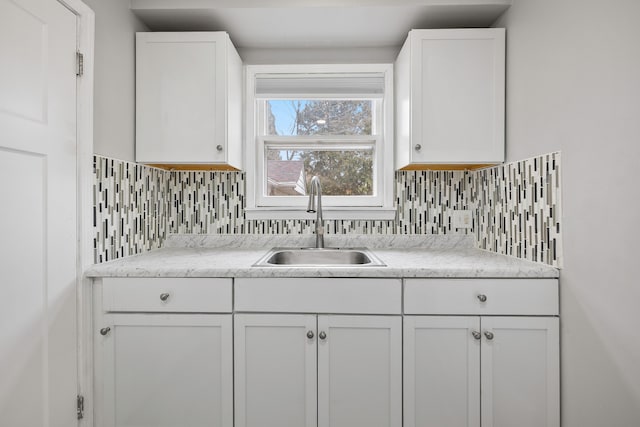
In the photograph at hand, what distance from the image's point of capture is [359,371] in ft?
4.49

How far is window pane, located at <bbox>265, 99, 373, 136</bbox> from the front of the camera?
84.6 inches

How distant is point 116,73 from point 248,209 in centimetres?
97

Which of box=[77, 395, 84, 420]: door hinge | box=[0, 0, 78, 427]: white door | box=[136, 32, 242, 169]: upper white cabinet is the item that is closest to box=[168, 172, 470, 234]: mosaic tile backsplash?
box=[136, 32, 242, 169]: upper white cabinet

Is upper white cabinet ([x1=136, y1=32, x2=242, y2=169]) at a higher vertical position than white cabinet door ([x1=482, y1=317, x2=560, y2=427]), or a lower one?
higher

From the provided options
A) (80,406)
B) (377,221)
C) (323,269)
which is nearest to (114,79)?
(323,269)

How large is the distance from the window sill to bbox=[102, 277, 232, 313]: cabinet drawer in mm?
733

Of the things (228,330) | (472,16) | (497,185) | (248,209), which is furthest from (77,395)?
(472,16)

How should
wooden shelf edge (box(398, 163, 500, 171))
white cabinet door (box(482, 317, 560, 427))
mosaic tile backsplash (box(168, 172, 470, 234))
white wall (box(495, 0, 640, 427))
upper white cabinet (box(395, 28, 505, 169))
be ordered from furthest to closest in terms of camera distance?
mosaic tile backsplash (box(168, 172, 470, 234)), wooden shelf edge (box(398, 163, 500, 171)), upper white cabinet (box(395, 28, 505, 169)), white cabinet door (box(482, 317, 560, 427)), white wall (box(495, 0, 640, 427))

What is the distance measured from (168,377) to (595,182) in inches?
71.2

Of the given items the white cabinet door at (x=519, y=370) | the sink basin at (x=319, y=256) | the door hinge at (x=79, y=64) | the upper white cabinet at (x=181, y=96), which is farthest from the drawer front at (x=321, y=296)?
the door hinge at (x=79, y=64)

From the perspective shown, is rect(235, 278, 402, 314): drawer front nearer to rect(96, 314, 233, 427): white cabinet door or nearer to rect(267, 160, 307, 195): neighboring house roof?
rect(96, 314, 233, 427): white cabinet door

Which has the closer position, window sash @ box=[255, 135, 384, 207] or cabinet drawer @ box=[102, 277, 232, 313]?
cabinet drawer @ box=[102, 277, 232, 313]

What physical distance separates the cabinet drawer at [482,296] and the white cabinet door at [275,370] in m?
0.46

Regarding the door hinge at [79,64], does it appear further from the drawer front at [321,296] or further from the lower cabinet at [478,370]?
the lower cabinet at [478,370]
